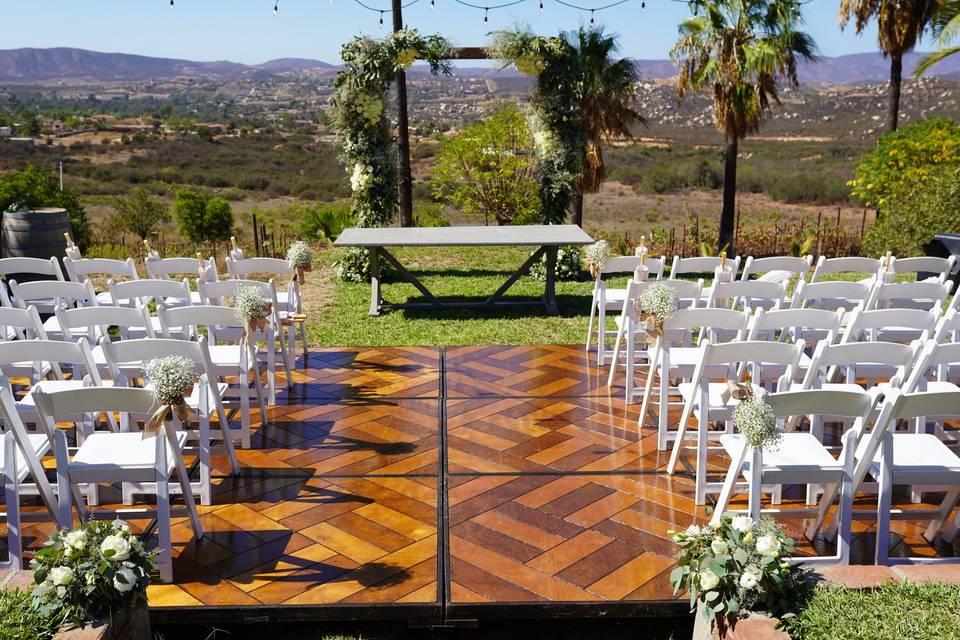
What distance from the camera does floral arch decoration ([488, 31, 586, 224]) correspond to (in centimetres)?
891

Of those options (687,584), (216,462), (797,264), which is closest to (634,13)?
(797,264)

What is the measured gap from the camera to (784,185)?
2861 centimetres

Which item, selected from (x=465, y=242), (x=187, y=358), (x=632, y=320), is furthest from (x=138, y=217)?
(x=187, y=358)

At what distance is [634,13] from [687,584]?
8.49 m

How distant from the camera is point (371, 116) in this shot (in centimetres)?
900

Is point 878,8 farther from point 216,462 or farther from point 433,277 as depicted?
point 216,462

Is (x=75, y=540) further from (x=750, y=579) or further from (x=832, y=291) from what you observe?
(x=832, y=291)

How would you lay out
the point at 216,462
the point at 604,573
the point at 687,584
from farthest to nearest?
1. the point at 216,462
2. the point at 604,573
3. the point at 687,584

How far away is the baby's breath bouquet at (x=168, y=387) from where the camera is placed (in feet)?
10.1

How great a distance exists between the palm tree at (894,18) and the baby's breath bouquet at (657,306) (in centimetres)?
1137

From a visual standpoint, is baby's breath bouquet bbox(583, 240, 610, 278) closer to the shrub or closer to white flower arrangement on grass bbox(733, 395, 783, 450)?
white flower arrangement on grass bbox(733, 395, 783, 450)

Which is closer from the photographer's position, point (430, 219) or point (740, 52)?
point (740, 52)

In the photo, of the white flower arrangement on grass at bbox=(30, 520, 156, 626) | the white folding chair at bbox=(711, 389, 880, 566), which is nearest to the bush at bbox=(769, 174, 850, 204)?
the white folding chair at bbox=(711, 389, 880, 566)

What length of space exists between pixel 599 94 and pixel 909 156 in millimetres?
4177
